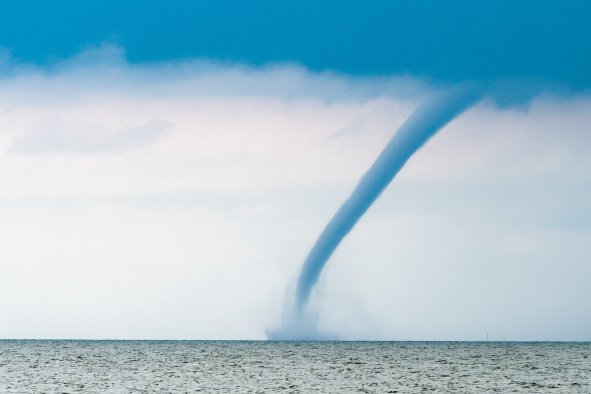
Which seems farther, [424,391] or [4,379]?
[4,379]

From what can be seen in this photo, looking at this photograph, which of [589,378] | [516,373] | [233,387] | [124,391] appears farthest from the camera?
[516,373]

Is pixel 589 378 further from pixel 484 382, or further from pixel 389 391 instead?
pixel 389 391

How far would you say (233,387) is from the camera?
7594 cm

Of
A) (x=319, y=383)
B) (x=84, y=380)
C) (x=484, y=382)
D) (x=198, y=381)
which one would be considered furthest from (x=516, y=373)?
(x=84, y=380)

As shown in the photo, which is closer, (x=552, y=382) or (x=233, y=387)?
(x=233, y=387)

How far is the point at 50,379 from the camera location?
84.8 m

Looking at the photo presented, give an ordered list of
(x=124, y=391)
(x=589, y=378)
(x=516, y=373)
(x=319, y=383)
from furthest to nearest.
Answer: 1. (x=516, y=373)
2. (x=589, y=378)
3. (x=319, y=383)
4. (x=124, y=391)

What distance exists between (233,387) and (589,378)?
115 ft

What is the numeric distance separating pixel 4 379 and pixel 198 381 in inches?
662

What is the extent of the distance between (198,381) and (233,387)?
9807 mm

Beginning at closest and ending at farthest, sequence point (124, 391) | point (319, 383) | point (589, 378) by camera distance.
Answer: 1. point (124, 391)
2. point (319, 383)
3. point (589, 378)

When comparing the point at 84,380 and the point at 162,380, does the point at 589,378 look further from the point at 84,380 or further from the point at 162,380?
the point at 84,380

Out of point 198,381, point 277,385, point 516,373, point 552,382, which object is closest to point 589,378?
point 552,382

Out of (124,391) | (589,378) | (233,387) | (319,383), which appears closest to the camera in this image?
(124,391)
